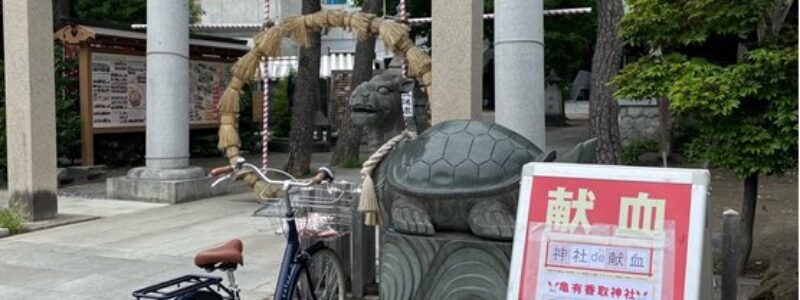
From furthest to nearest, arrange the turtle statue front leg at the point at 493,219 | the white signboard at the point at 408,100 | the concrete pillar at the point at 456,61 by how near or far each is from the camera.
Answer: the white signboard at the point at 408,100 → the concrete pillar at the point at 456,61 → the turtle statue front leg at the point at 493,219

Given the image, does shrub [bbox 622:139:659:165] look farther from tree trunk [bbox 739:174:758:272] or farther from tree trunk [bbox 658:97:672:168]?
tree trunk [bbox 739:174:758:272]

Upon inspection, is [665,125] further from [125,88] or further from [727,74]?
[125,88]

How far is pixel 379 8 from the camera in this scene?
15.5m

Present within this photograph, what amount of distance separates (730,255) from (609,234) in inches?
65.8

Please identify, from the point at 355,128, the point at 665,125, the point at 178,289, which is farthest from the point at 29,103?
the point at 665,125

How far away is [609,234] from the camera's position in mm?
3373

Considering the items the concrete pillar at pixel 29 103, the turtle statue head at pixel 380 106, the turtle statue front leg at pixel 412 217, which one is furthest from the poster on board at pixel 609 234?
the concrete pillar at pixel 29 103

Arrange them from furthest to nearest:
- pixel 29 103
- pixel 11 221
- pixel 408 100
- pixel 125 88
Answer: pixel 125 88, pixel 408 100, pixel 29 103, pixel 11 221

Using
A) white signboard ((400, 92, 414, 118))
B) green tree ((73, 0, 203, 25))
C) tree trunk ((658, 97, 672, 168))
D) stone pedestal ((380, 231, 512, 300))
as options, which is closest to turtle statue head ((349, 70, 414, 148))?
white signboard ((400, 92, 414, 118))

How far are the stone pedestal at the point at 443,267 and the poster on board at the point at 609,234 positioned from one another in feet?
3.76

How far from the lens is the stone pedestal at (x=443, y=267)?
466 centimetres

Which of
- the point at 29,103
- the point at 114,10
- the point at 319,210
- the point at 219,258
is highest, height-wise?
the point at 114,10

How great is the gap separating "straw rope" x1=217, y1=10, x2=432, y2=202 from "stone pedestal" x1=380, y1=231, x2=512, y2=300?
2.90 meters

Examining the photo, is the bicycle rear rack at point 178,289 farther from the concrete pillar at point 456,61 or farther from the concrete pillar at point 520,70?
the concrete pillar at point 520,70
